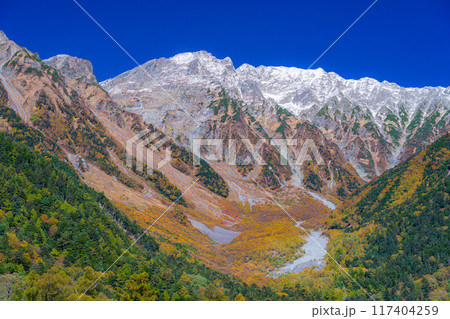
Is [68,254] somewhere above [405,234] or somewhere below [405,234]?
below

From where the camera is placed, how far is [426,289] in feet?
109

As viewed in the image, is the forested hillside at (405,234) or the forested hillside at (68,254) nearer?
the forested hillside at (68,254)

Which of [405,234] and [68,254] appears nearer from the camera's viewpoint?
[68,254]

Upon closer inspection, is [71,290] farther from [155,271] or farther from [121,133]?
[121,133]

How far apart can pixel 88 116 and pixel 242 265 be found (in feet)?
393

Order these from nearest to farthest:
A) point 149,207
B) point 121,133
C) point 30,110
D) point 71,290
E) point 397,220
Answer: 1. point 71,290
2. point 397,220
3. point 149,207
4. point 30,110
5. point 121,133

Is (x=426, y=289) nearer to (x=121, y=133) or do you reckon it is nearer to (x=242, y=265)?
(x=242, y=265)

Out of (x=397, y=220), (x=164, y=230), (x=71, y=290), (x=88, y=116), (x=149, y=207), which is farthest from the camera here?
(x=88, y=116)

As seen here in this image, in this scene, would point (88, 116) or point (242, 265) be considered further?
point (88, 116)

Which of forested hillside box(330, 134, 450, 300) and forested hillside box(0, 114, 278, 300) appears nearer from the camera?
forested hillside box(0, 114, 278, 300)

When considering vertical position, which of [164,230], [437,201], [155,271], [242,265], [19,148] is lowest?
[155,271]
